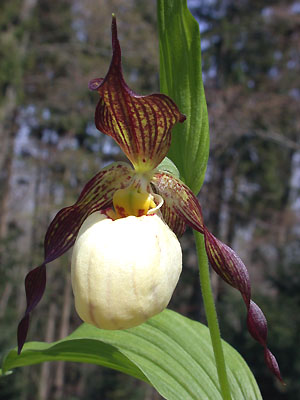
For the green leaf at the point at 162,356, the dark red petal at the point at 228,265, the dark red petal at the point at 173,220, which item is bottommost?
the green leaf at the point at 162,356

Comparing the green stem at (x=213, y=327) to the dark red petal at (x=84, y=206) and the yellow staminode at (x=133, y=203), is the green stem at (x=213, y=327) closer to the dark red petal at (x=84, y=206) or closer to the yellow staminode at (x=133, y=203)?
the yellow staminode at (x=133, y=203)

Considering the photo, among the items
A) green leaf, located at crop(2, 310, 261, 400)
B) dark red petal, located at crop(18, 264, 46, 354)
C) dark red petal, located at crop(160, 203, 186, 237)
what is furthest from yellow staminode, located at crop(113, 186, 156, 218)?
green leaf, located at crop(2, 310, 261, 400)

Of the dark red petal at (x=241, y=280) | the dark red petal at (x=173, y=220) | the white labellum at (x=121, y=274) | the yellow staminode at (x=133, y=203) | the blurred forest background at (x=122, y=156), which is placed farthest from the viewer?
the blurred forest background at (x=122, y=156)

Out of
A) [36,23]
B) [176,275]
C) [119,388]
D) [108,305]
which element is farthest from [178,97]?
[119,388]

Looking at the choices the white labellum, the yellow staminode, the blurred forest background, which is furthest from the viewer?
the blurred forest background


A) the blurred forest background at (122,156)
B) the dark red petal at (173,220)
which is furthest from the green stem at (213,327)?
the blurred forest background at (122,156)

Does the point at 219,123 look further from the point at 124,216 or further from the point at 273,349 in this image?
the point at 124,216

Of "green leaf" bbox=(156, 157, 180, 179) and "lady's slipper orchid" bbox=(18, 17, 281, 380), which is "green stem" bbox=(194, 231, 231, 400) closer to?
"lady's slipper orchid" bbox=(18, 17, 281, 380)
